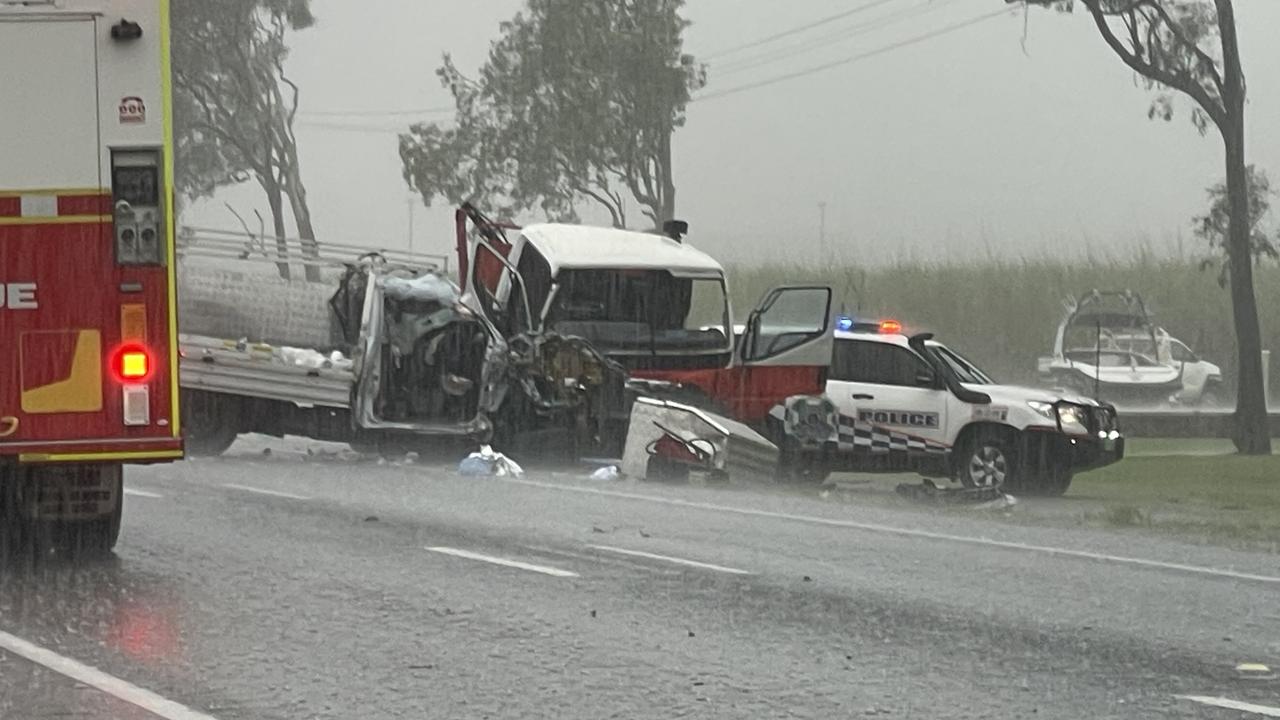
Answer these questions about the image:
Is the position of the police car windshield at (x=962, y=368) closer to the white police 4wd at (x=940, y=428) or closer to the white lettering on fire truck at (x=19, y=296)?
the white police 4wd at (x=940, y=428)

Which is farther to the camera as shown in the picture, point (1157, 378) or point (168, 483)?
point (1157, 378)

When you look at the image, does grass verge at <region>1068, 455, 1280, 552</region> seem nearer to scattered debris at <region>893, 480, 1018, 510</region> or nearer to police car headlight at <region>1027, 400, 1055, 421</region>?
scattered debris at <region>893, 480, 1018, 510</region>

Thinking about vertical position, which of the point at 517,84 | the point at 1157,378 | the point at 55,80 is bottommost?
the point at 1157,378

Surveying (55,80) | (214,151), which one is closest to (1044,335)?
(214,151)

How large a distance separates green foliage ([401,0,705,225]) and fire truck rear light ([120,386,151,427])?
3983 cm

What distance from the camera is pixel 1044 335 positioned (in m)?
46.9

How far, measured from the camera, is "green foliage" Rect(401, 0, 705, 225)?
1971 inches

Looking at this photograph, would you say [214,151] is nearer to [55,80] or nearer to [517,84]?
[517,84]

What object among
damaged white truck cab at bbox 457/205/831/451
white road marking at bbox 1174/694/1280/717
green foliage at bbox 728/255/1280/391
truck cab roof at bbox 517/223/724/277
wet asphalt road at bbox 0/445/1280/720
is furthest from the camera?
green foliage at bbox 728/255/1280/391

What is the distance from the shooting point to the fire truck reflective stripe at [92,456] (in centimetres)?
1009

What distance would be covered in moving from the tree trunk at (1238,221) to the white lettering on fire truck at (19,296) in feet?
73.1

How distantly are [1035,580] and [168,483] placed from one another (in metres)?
8.23

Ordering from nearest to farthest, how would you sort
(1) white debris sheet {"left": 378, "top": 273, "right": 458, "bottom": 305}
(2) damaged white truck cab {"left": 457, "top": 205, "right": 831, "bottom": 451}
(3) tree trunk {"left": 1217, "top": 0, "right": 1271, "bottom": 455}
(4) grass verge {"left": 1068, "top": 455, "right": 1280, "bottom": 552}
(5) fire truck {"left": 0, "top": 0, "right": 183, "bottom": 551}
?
(5) fire truck {"left": 0, "top": 0, "right": 183, "bottom": 551} → (4) grass verge {"left": 1068, "top": 455, "right": 1280, "bottom": 552} → (2) damaged white truck cab {"left": 457, "top": 205, "right": 831, "bottom": 451} → (1) white debris sheet {"left": 378, "top": 273, "right": 458, "bottom": 305} → (3) tree trunk {"left": 1217, "top": 0, "right": 1271, "bottom": 455}

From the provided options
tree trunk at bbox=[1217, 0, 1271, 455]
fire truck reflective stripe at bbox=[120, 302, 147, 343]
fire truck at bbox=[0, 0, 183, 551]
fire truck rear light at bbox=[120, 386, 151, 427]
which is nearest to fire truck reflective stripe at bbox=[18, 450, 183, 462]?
fire truck at bbox=[0, 0, 183, 551]
